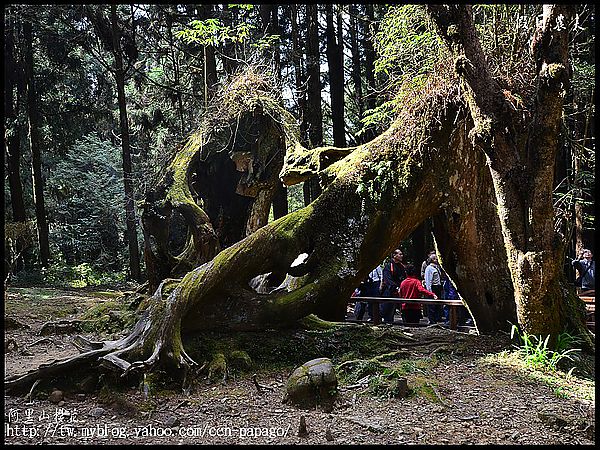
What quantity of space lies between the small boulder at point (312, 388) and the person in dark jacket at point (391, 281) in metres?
5.13

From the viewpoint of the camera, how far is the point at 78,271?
2081 cm

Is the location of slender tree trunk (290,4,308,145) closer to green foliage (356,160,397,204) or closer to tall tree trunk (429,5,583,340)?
green foliage (356,160,397,204)

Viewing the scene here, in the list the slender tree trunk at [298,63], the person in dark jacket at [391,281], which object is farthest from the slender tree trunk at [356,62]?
the person in dark jacket at [391,281]

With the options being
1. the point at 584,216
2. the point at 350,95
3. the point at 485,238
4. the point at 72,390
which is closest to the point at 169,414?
the point at 72,390

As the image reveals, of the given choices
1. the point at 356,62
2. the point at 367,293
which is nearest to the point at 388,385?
the point at 367,293

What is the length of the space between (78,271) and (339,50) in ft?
42.4

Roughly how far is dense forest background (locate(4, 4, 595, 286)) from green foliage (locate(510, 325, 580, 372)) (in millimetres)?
4401

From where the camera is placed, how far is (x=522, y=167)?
21.9 feet

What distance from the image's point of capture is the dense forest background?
13281 mm

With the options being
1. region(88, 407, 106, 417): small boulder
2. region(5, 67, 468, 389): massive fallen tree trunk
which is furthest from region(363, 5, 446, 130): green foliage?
region(88, 407, 106, 417): small boulder

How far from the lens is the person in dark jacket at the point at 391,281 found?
1063 centimetres

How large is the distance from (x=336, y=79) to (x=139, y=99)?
9.50 meters

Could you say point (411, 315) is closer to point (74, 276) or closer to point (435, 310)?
point (435, 310)

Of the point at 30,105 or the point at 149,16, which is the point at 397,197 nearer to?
the point at 149,16
